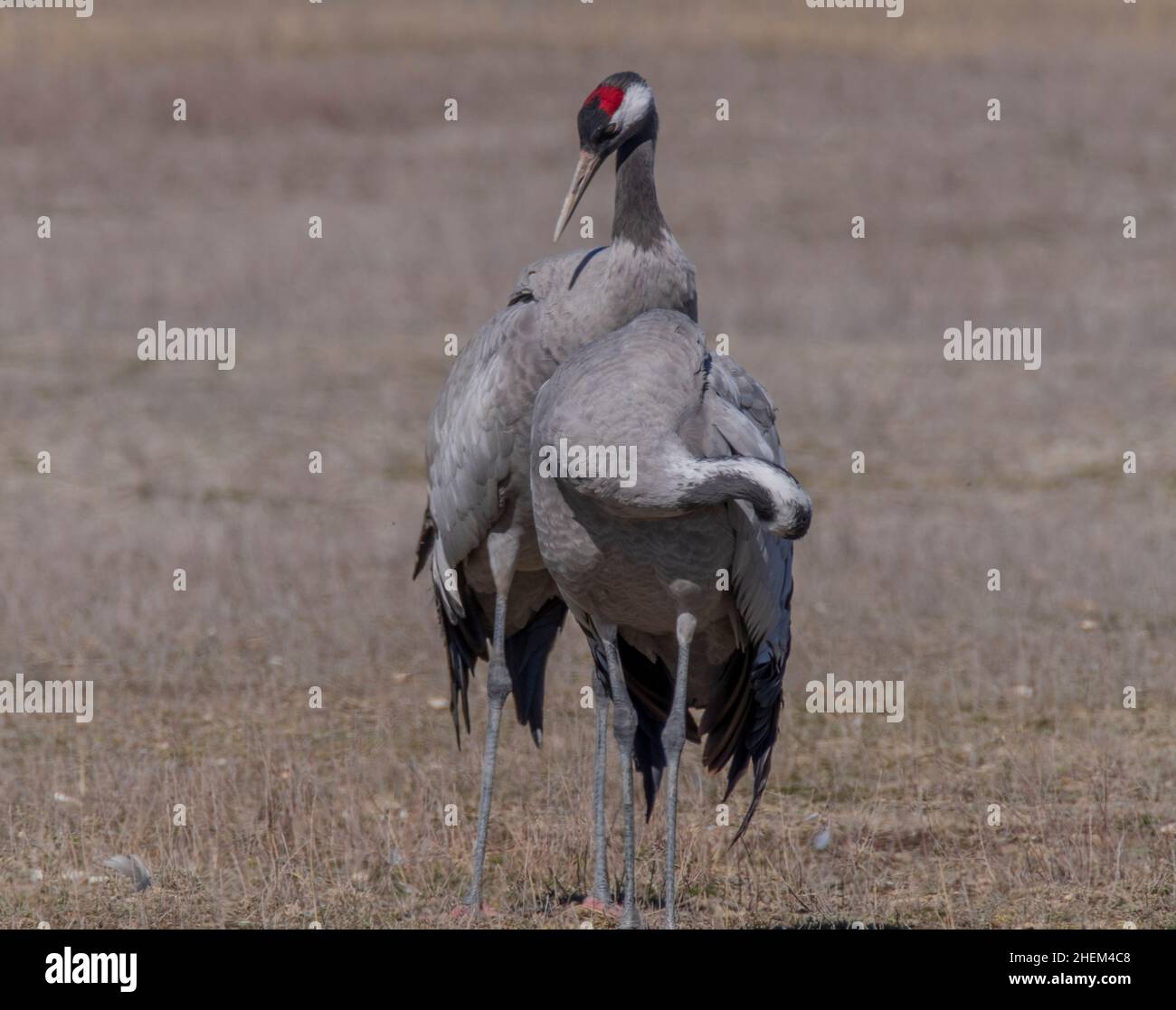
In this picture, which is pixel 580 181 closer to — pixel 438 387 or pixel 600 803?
pixel 600 803

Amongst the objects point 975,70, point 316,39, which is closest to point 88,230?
point 316,39

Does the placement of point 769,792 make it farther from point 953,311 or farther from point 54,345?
point 953,311

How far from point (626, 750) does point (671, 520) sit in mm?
1015

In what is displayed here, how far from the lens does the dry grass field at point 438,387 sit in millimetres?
7125

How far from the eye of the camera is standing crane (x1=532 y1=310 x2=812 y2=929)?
5.44 m

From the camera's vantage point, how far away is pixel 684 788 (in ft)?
26.5

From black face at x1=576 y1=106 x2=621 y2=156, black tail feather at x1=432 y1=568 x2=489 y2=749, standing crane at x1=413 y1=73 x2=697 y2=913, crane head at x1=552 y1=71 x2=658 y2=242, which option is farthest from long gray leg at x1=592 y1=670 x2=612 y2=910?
black face at x1=576 y1=106 x2=621 y2=156

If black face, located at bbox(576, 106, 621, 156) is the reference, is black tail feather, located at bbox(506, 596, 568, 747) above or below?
below

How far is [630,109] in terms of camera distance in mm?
6512

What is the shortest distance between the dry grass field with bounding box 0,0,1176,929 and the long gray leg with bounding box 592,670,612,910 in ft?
0.49

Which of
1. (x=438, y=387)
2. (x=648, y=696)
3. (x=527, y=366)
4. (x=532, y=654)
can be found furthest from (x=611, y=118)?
(x=438, y=387)

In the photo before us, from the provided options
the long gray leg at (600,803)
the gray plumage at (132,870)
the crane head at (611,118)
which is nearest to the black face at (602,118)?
the crane head at (611,118)

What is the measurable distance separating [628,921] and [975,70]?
28.0 meters

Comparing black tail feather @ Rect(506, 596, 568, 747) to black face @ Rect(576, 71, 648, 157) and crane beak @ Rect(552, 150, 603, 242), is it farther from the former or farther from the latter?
black face @ Rect(576, 71, 648, 157)
